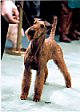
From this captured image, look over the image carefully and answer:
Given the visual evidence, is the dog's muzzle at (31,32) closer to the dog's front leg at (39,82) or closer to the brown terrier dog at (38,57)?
the brown terrier dog at (38,57)

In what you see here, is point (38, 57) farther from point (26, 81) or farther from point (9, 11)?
point (9, 11)

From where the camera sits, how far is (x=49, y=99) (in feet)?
4.34

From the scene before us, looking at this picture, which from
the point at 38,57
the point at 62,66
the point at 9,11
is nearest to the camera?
the point at 9,11

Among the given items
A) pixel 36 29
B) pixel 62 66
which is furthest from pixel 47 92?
pixel 36 29

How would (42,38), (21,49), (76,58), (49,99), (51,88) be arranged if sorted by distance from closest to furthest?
(42,38)
(49,99)
(51,88)
(76,58)
(21,49)

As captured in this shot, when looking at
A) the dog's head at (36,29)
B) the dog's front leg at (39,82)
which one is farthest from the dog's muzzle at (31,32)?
the dog's front leg at (39,82)

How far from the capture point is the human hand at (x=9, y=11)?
3.47 feet

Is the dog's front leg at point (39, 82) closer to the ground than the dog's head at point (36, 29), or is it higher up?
closer to the ground

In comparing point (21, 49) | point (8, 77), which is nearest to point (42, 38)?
point (8, 77)

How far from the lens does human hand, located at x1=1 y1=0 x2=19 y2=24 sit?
3.47ft

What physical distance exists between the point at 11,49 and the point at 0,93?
0.84 meters

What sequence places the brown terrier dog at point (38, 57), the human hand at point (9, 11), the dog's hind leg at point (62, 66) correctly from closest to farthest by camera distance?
the human hand at point (9, 11) < the brown terrier dog at point (38, 57) < the dog's hind leg at point (62, 66)

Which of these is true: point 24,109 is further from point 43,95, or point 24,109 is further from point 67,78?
point 67,78

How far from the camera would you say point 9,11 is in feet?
3.55
